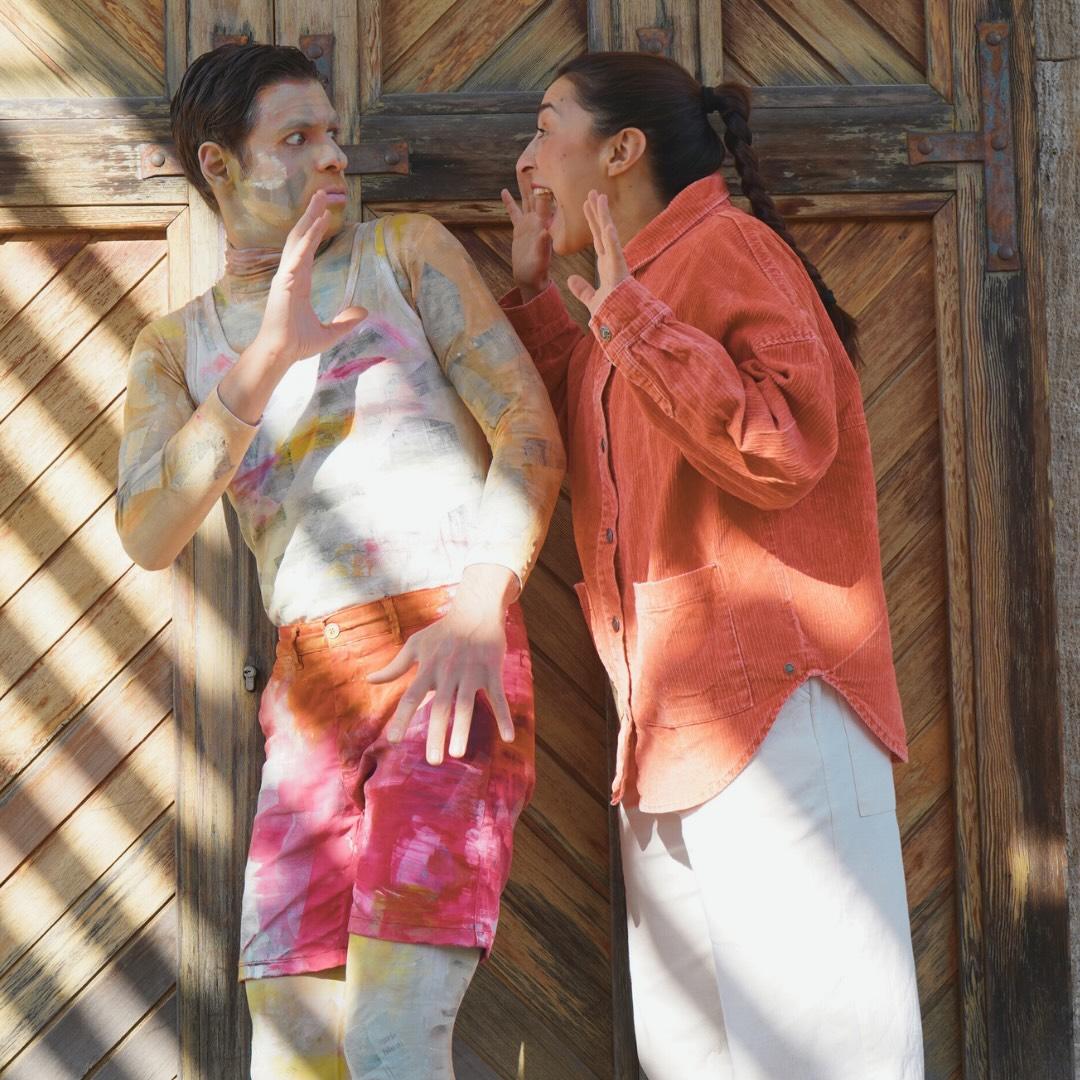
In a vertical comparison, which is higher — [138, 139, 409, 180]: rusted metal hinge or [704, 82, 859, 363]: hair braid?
[138, 139, 409, 180]: rusted metal hinge

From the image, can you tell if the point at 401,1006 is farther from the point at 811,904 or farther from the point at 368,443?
the point at 368,443

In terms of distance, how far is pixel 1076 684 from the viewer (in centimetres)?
325

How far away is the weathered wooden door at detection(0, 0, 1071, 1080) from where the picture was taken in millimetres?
3225

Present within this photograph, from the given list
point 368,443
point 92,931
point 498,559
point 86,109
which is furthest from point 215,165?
point 92,931

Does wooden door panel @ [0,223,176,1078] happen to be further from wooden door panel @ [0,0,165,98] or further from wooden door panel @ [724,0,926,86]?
wooden door panel @ [724,0,926,86]

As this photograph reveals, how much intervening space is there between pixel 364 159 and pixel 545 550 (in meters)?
0.96

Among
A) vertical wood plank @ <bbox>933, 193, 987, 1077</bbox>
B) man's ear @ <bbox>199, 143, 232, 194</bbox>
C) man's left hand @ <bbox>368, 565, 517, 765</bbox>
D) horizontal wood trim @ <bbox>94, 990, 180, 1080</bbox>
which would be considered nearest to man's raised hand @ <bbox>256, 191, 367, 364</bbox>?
man's ear @ <bbox>199, 143, 232, 194</bbox>

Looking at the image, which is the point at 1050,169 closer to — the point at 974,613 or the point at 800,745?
the point at 974,613

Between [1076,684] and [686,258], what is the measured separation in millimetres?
1431

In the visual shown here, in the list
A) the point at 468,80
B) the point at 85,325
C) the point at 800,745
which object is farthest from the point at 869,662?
the point at 85,325

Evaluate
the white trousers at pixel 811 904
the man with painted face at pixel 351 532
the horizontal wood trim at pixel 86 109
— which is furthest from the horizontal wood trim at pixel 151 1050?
the horizontal wood trim at pixel 86 109

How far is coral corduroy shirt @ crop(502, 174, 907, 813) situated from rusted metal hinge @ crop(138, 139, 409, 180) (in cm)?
84

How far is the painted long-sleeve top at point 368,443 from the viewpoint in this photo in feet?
8.22

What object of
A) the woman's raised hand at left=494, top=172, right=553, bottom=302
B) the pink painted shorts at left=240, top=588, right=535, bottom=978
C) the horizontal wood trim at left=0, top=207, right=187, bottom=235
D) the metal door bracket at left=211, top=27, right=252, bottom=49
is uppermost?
the metal door bracket at left=211, top=27, right=252, bottom=49
